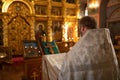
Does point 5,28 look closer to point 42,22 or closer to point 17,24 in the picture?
point 17,24

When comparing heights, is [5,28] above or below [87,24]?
above

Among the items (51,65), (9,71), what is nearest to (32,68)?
(51,65)

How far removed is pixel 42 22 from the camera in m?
13.6

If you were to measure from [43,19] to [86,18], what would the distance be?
11856mm

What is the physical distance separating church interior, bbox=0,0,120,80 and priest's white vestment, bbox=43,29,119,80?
12.5 feet

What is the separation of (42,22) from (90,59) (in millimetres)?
12089

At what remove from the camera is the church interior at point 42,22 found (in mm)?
7664

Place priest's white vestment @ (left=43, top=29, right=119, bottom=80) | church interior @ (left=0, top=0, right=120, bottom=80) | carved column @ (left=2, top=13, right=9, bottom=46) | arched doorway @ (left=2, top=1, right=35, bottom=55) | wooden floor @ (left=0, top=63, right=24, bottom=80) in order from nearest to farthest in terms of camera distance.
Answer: priest's white vestment @ (left=43, top=29, right=119, bottom=80) < wooden floor @ (left=0, top=63, right=24, bottom=80) < church interior @ (left=0, top=0, right=120, bottom=80) < carved column @ (left=2, top=13, right=9, bottom=46) < arched doorway @ (left=2, top=1, right=35, bottom=55)

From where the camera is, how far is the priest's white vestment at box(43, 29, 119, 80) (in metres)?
1.70

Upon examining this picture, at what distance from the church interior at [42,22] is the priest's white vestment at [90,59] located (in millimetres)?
3818

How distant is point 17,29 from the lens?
40.5 ft

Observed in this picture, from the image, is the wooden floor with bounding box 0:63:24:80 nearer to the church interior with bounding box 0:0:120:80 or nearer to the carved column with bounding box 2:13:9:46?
the church interior with bounding box 0:0:120:80

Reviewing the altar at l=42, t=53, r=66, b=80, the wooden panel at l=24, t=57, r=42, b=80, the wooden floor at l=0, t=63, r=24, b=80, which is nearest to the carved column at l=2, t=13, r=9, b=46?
the wooden floor at l=0, t=63, r=24, b=80

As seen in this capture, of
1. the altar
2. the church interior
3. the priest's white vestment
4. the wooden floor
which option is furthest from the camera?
the church interior
